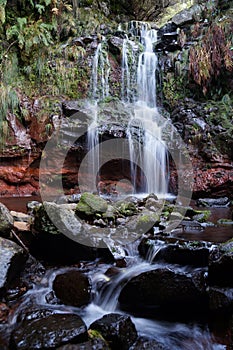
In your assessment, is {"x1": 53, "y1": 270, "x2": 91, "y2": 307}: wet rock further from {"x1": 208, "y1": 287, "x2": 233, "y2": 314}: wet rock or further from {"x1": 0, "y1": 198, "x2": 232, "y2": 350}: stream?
{"x1": 208, "y1": 287, "x2": 233, "y2": 314}: wet rock

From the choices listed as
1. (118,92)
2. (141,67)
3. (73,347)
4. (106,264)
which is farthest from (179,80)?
(73,347)

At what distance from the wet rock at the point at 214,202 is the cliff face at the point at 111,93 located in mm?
333

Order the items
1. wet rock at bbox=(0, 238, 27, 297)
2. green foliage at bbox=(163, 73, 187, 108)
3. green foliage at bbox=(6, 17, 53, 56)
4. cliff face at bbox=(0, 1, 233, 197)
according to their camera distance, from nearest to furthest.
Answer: wet rock at bbox=(0, 238, 27, 297), cliff face at bbox=(0, 1, 233, 197), green foliage at bbox=(6, 17, 53, 56), green foliage at bbox=(163, 73, 187, 108)

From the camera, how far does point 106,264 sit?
426 cm

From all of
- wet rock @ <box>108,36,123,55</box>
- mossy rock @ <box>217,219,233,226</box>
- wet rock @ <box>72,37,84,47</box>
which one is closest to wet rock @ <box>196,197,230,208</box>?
mossy rock @ <box>217,219,233,226</box>

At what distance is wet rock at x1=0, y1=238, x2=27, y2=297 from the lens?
3419 mm

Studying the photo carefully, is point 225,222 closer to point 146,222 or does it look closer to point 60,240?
point 146,222

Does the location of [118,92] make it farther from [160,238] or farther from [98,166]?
[160,238]

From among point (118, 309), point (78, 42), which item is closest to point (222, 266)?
point (118, 309)

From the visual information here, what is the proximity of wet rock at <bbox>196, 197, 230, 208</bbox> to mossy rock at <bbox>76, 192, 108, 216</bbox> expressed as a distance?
3.51 metres

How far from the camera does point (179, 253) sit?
3.99m

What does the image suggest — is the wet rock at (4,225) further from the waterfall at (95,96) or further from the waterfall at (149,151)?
the waterfall at (149,151)

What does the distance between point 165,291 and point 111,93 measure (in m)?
9.46

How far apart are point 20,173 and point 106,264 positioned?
6199 millimetres
